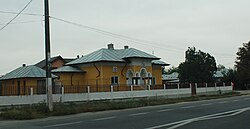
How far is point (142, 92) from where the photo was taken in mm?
37625

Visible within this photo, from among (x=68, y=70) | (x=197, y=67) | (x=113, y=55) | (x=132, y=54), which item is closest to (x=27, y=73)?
(x=68, y=70)

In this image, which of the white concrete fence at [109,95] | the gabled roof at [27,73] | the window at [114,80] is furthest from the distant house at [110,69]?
the gabled roof at [27,73]

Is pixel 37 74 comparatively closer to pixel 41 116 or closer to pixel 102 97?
pixel 102 97

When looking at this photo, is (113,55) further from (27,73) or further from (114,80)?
(27,73)

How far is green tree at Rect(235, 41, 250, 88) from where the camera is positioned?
66.5 m

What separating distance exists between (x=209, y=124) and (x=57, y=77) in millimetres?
29075

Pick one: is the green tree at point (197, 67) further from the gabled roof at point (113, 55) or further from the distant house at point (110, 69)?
the gabled roof at point (113, 55)

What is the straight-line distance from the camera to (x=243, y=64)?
6756 centimetres

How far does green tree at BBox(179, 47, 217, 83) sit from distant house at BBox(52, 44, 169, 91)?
12.2 metres

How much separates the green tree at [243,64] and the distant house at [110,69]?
1053 inches

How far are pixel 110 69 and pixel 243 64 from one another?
33.8m

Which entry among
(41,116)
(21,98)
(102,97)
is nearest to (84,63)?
(102,97)

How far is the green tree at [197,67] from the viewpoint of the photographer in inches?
2213

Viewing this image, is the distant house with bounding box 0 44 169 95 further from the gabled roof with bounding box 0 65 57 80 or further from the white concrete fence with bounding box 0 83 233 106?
the white concrete fence with bounding box 0 83 233 106
